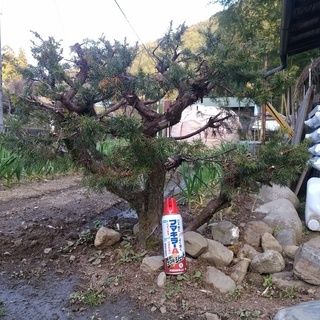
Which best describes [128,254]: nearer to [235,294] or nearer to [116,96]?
[235,294]

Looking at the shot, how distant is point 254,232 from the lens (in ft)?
8.18

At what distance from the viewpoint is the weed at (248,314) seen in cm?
163

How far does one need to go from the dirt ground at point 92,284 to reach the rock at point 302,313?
14cm

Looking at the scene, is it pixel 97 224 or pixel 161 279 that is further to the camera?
pixel 97 224

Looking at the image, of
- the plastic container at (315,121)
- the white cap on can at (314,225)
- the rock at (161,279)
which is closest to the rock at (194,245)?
the rock at (161,279)

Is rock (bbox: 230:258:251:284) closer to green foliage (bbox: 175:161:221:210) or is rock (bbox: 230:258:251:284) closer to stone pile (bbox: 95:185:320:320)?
stone pile (bbox: 95:185:320:320)

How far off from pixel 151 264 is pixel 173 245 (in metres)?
0.20

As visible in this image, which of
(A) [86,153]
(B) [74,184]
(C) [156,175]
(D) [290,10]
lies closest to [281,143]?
(C) [156,175]

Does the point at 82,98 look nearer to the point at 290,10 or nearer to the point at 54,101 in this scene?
the point at 54,101

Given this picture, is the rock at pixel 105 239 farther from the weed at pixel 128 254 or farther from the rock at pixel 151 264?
the rock at pixel 151 264

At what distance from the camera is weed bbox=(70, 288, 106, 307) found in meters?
1.77

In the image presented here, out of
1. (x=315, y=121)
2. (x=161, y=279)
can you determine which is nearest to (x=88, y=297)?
(x=161, y=279)

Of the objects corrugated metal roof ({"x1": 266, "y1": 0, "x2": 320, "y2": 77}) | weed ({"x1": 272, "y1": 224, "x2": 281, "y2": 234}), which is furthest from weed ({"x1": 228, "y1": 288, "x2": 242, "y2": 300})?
corrugated metal roof ({"x1": 266, "y1": 0, "x2": 320, "y2": 77})

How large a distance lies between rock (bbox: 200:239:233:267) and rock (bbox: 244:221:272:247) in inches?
14.3
